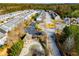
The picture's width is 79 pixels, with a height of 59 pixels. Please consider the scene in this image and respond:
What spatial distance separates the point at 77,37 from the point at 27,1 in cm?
43

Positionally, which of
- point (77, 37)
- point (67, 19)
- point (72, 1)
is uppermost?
point (72, 1)

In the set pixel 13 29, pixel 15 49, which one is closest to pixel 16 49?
pixel 15 49

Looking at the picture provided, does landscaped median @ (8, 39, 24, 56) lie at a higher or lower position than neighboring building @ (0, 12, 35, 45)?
lower

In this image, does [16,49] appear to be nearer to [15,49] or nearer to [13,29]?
[15,49]

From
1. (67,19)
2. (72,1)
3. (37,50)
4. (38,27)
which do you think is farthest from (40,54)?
(72,1)

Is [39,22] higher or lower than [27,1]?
lower

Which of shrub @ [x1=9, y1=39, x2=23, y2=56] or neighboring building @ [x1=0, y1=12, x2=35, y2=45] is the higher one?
neighboring building @ [x1=0, y1=12, x2=35, y2=45]

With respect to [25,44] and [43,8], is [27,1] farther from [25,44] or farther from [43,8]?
[25,44]

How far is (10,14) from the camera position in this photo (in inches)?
66.5

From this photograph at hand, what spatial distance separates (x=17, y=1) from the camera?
167 cm

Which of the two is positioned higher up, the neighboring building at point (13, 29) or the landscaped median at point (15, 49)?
the neighboring building at point (13, 29)

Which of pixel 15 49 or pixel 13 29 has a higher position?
pixel 13 29

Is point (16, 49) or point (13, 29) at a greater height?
point (13, 29)

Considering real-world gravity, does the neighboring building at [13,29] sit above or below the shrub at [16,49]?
above
